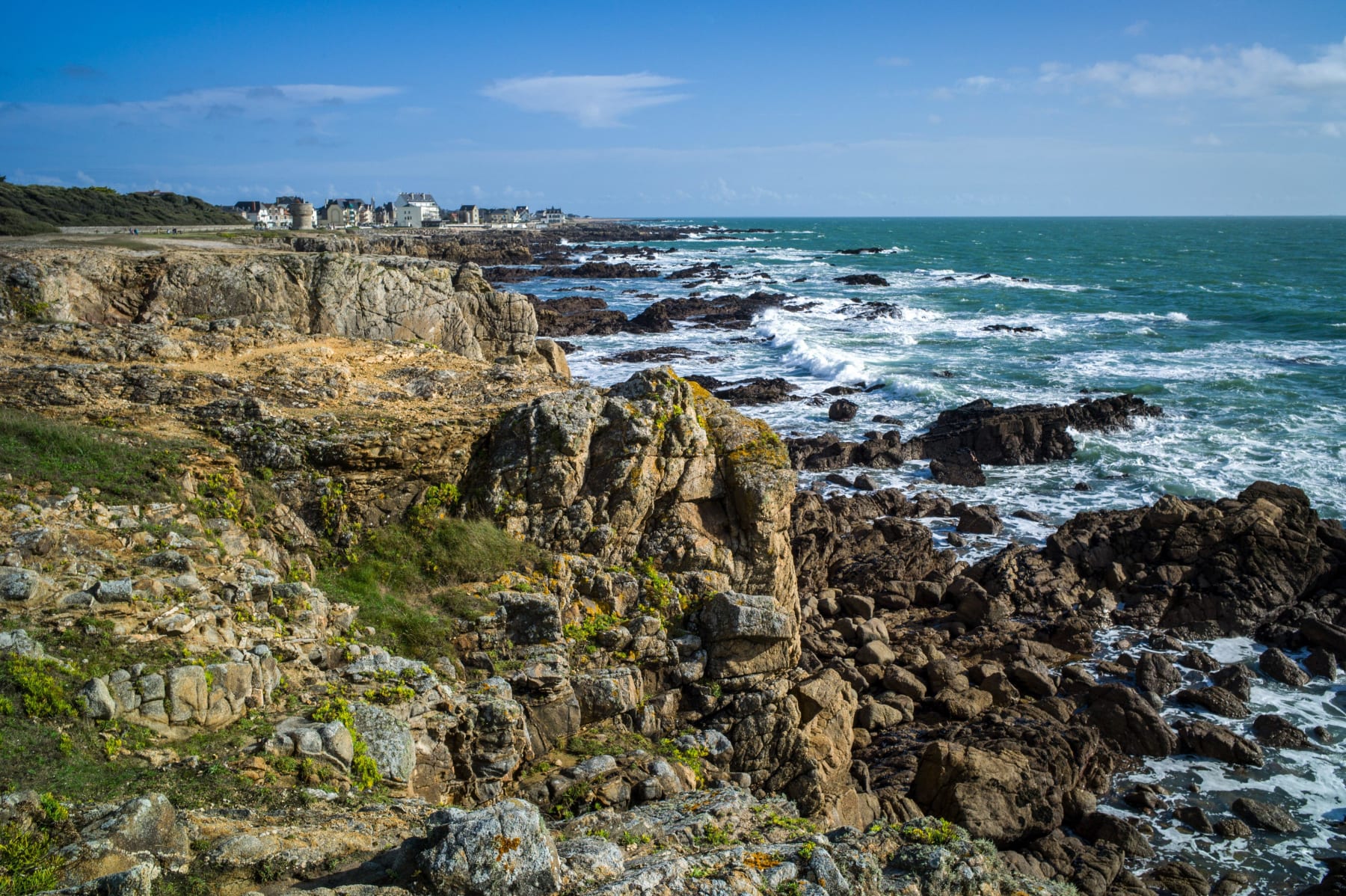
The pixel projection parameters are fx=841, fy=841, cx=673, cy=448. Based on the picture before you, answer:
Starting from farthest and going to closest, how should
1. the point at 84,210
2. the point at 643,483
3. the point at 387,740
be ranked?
the point at 84,210
the point at 643,483
the point at 387,740

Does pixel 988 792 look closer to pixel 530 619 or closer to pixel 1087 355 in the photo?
pixel 530 619

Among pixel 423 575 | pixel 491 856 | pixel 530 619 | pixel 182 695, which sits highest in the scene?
pixel 182 695

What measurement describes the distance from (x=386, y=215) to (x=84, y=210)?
356 feet

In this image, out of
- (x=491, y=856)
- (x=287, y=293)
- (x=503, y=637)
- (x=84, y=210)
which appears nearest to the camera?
(x=491, y=856)

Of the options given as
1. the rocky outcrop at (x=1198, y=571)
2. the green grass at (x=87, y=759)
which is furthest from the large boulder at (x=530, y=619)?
the rocky outcrop at (x=1198, y=571)

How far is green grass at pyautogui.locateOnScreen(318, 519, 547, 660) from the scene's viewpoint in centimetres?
894

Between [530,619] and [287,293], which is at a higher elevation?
[287,293]

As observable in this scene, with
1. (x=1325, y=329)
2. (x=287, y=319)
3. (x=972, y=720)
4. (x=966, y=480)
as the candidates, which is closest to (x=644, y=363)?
(x=966, y=480)

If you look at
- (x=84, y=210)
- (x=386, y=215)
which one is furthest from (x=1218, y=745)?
(x=386, y=215)

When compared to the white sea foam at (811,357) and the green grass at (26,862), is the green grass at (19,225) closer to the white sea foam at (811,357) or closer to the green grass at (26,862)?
the green grass at (26,862)

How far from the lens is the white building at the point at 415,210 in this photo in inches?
5669

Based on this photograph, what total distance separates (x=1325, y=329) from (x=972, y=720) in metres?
47.9

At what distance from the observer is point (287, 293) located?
603 inches

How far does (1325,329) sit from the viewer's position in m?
47.4
